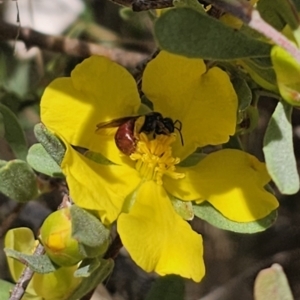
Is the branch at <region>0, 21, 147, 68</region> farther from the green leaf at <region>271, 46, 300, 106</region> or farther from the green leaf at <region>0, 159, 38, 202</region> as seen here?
the green leaf at <region>271, 46, 300, 106</region>

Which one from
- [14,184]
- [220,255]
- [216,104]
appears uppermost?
[216,104]

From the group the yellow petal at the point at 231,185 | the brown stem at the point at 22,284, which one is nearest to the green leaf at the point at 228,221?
the yellow petal at the point at 231,185

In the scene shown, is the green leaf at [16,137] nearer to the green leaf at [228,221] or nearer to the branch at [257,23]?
the green leaf at [228,221]

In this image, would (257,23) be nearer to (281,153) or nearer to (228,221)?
(281,153)

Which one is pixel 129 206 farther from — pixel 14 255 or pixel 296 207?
pixel 296 207

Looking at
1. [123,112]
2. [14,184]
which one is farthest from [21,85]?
[123,112]

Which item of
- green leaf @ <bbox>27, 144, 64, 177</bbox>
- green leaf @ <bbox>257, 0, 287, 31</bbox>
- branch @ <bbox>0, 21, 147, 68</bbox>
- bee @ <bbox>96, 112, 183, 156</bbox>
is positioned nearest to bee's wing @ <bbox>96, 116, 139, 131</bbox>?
bee @ <bbox>96, 112, 183, 156</bbox>
